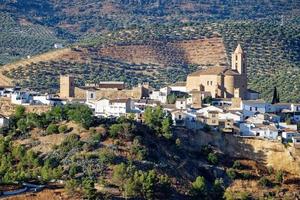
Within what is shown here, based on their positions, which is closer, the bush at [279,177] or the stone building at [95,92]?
the bush at [279,177]

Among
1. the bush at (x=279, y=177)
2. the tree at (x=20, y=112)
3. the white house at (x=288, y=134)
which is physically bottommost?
the bush at (x=279, y=177)

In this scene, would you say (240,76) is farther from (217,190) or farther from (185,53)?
(185,53)

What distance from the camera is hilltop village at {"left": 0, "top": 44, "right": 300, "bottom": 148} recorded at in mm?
81875

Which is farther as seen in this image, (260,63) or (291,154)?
(260,63)

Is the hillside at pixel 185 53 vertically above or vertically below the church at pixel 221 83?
above

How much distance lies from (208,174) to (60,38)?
101503mm

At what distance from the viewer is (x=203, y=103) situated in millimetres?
87688

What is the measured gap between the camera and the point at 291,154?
261ft

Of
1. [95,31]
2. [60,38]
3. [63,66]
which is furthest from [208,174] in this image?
[95,31]

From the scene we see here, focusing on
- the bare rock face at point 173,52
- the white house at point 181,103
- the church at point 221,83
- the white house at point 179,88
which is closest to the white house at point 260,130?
the white house at point 181,103

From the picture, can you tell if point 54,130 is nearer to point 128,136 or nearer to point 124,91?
point 128,136

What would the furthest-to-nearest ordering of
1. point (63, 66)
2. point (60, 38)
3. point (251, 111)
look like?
point (60, 38), point (63, 66), point (251, 111)

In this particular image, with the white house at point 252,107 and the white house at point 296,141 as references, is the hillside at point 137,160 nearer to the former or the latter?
the white house at point 296,141

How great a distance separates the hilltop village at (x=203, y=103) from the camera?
8188 centimetres
